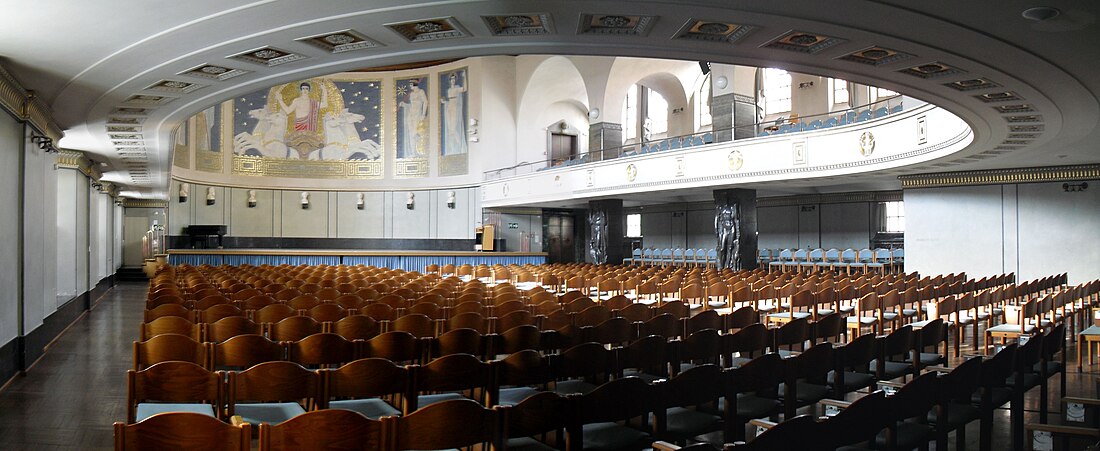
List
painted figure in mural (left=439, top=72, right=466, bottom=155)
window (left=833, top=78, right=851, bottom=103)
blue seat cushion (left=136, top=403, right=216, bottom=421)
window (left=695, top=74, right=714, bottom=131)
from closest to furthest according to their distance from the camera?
blue seat cushion (left=136, top=403, right=216, bottom=421), window (left=833, top=78, right=851, bottom=103), painted figure in mural (left=439, top=72, right=466, bottom=155), window (left=695, top=74, right=714, bottom=131)

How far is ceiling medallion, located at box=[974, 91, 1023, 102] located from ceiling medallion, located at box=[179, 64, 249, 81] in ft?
28.9

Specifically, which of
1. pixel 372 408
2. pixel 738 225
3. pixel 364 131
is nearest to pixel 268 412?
pixel 372 408

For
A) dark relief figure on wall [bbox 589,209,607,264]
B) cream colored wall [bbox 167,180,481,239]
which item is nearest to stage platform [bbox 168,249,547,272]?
dark relief figure on wall [bbox 589,209,607,264]

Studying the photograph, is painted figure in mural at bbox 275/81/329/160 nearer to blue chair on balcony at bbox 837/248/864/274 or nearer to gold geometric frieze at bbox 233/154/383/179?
gold geometric frieze at bbox 233/154/383/179

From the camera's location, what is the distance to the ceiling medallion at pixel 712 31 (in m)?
6.07

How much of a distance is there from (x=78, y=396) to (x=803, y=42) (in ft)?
26.2

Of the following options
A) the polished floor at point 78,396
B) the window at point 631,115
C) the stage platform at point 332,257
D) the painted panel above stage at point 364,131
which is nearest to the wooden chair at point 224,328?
the polished floor at point 78,396

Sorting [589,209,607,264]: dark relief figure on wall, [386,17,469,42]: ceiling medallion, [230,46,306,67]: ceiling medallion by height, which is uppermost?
[386,17,469,42]: ceiling medallion

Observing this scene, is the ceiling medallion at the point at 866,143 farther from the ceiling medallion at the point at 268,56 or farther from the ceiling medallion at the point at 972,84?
the ceiling medallion at the point at 268,56

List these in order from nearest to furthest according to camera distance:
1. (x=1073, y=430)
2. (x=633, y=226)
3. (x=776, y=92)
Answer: (x=1073, y=430)
(x=776, y=92)
(x=633, y=226)

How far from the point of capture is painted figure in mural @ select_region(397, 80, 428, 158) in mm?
30531

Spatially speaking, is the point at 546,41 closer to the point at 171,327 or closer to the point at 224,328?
the point at 224,328

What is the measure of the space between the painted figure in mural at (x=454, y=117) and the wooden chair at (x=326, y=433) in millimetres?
27568

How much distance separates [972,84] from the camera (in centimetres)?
779
